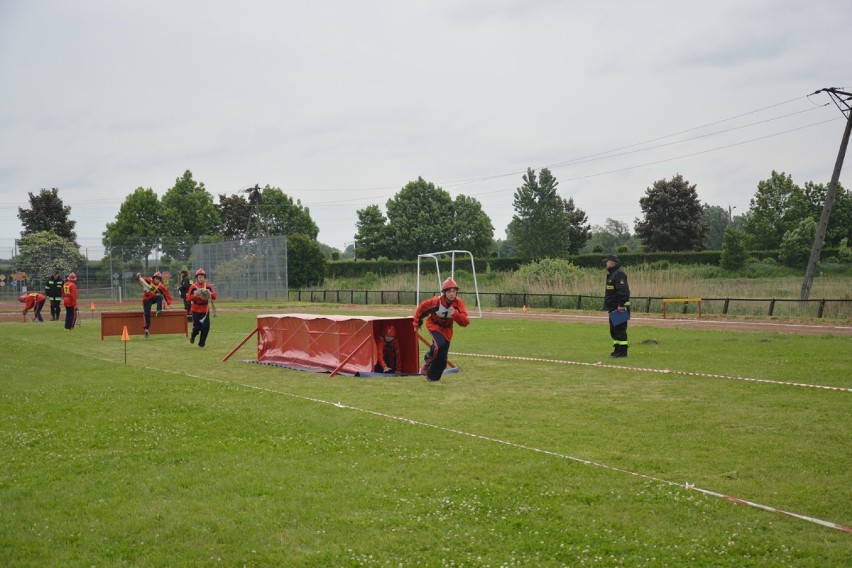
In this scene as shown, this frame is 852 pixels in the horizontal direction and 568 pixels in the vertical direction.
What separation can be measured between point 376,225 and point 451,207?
9.51m

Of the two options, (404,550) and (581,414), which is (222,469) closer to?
(404,550)

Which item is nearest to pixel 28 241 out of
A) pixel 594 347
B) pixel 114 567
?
pixel 594 347

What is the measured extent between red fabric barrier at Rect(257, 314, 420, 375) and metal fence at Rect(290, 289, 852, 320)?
773 inches

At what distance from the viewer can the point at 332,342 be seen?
16.8 meters

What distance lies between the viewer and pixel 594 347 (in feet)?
69.1

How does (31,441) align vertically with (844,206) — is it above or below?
below

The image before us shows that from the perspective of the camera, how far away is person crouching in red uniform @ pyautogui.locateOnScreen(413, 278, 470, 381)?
48.4 ft

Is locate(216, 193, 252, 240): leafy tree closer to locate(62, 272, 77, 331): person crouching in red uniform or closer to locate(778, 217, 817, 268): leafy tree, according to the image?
locate(778, 217, 817, 268): leafy tree

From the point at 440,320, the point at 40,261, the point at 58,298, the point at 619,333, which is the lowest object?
the point at 619,333

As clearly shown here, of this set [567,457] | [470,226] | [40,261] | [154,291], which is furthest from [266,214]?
[567,457]

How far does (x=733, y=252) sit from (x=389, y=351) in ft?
169

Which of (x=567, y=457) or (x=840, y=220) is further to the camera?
(x=840, y=220)

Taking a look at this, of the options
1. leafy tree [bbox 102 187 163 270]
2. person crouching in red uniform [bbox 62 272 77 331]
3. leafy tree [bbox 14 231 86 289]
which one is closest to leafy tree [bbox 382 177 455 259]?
leafy tree [bbox 102 187 163 270]

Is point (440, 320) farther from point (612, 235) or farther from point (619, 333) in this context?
point (612, 235)
